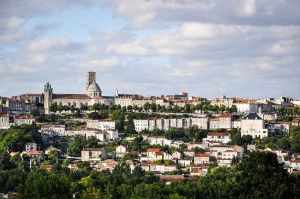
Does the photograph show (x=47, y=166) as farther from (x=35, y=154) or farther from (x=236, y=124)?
(x=236, y=124)

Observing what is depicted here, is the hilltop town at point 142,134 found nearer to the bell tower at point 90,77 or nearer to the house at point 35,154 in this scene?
the house at point 35,154

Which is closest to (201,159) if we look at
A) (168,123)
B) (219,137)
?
(219,137)

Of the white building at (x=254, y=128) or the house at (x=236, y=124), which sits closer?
the white building at (x=254, y=128)

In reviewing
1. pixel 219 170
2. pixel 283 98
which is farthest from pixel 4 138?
pixel 283 98

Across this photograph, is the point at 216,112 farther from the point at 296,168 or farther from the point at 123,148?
the point at 296,168

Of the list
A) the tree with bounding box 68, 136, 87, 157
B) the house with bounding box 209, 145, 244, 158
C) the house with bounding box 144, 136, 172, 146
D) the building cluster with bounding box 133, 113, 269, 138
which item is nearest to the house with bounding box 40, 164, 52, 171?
the tree with bounding box 68, 136, 87, 157

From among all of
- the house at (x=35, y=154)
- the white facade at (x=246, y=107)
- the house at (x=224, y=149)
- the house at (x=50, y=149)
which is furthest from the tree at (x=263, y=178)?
the white facade at (x=246, y=107)

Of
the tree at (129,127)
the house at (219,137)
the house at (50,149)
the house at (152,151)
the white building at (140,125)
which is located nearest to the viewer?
the house at (152,151)

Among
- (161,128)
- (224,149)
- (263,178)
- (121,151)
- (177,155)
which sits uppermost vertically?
(161,128)
